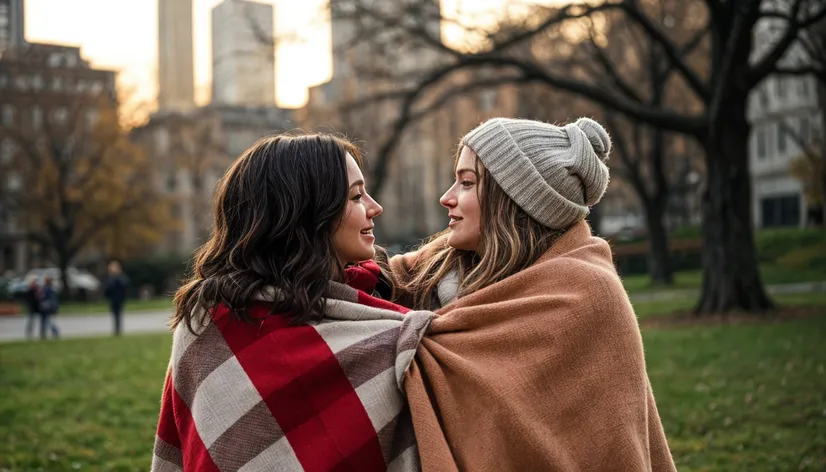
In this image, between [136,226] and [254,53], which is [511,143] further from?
[136,226]

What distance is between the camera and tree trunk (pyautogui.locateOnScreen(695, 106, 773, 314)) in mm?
18562

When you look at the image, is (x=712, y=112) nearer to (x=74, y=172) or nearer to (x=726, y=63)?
(x=726, y=63)

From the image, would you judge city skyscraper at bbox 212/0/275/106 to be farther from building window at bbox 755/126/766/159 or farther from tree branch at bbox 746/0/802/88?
building window at bbox 755/126/766/159

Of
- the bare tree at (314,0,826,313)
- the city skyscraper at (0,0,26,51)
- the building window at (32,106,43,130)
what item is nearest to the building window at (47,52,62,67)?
the building window at (32,106,43,130)

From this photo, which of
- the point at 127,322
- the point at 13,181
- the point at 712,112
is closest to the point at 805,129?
the point at 712,112

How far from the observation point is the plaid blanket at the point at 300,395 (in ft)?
9.49

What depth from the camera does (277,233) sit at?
3045 mm

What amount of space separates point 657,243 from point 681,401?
23239mm

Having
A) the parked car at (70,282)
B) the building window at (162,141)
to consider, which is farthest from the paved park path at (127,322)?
the building window at (162,141)

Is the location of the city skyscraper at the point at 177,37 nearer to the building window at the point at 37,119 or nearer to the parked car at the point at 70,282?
the parked car at the point at 70,282

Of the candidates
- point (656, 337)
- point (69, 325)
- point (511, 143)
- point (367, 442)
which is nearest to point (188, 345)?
point (367, 442)

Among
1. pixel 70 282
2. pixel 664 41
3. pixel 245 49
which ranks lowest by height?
pixel 70 282

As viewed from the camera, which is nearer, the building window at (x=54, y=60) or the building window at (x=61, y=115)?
the building window at (x=54, y=60)

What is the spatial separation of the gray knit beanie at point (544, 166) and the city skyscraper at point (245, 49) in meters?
15.6
